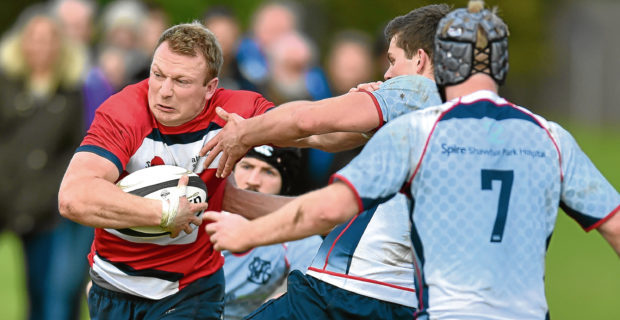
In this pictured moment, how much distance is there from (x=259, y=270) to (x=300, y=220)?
2270mm

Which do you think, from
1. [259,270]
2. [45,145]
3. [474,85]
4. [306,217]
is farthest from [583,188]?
[45,145]

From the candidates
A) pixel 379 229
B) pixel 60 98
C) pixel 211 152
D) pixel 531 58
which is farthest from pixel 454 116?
pixel 531 58

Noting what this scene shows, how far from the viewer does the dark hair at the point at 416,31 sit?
17.3 ft

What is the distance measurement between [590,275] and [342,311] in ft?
30.4

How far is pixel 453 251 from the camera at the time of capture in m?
4.32

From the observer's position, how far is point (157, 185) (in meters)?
5.30

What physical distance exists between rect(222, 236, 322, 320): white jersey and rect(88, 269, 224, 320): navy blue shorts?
579mm

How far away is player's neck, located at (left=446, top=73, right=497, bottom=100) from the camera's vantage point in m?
4.48

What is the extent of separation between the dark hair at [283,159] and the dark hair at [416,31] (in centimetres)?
170

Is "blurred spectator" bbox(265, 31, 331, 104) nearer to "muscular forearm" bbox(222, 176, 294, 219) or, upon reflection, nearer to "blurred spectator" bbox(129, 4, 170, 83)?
"blurred spectator" bbox(129, 4, 170, 83)

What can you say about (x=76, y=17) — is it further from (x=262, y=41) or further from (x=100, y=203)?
(x=100, y=203)

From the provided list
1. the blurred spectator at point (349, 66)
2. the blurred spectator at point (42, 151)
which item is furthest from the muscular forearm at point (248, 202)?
the blurred spectator at point (349, 66)

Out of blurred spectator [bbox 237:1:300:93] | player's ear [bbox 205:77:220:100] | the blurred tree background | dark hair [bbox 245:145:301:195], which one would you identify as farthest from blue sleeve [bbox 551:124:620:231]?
the blurred tree background

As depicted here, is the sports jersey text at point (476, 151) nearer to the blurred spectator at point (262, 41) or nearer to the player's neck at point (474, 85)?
the player's neck at point (474, 85)
